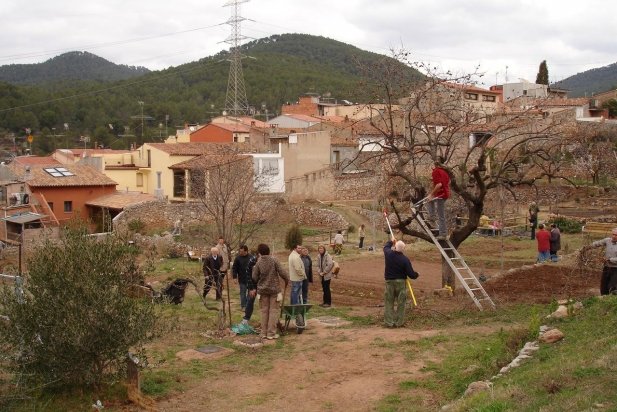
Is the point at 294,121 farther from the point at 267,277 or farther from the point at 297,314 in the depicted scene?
the point at 267,277

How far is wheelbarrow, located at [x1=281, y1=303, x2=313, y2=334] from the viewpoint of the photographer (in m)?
12.4

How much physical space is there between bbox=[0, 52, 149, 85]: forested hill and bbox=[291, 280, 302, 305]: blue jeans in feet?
460

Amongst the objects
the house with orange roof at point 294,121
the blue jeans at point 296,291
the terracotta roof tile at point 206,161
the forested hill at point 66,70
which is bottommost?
the blue jeans at point 296,291

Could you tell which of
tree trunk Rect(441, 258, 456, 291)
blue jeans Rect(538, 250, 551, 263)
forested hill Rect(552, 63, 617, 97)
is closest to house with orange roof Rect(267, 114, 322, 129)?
blue jeans Rect(538, 250, 551, 263)

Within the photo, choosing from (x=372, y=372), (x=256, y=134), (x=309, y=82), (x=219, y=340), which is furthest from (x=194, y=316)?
(x=309, y=82)

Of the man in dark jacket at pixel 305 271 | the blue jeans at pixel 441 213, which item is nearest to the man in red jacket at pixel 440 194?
the blue jeans at pixel 441 213

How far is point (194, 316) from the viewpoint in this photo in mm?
15094

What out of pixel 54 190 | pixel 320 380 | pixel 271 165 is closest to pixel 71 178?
pixel 54 190

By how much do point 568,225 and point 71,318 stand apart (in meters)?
29.3

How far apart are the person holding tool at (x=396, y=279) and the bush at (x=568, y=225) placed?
22.5 metres

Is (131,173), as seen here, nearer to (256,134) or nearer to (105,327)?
(256,134)

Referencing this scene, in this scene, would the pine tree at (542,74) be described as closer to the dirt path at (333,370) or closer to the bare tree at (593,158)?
the bare tree at (593,158)

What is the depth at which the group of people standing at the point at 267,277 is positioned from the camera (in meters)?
12.0

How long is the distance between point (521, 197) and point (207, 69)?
86.3 m
